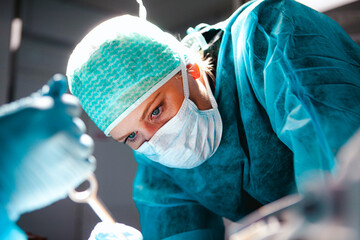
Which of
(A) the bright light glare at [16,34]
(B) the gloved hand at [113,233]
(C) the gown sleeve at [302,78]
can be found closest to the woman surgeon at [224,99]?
(C) the gown sleeve at [302,78]

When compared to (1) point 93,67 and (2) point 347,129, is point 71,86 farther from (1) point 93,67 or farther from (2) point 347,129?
(2) point 347,129

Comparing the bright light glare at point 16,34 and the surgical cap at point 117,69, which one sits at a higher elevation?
the bright light glare at point 16,34

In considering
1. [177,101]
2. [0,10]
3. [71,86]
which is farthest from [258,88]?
[0,10]

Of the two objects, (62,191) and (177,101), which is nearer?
(62,191)

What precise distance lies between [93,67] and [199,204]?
2.36 feet

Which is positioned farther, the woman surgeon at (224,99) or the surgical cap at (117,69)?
the surgical cap at (117,69)

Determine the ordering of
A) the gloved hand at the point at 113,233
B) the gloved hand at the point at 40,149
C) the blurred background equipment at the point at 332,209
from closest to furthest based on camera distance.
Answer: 1. the blurred background equipment at the point at 332,209
2. the gloved hand at the point at 40,149
3. the gloved hand at the point at 113,233

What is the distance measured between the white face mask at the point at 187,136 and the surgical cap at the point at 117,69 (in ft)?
0.35

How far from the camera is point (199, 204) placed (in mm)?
1327

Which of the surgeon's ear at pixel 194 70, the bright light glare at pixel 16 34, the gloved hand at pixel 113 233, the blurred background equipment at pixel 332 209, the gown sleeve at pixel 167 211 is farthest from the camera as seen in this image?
the bright light glare at pixel 16 34

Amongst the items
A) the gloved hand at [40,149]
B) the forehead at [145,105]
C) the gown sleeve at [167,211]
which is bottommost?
the gown sleeve at [167,211]

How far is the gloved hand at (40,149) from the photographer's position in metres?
0.51

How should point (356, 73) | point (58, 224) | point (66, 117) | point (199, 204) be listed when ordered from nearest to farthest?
point (66, 117), point (356, 73), point (199, 204), point (58, 224)

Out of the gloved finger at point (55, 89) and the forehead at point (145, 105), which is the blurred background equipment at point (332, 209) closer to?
the gloved finger at point (55, 89)
